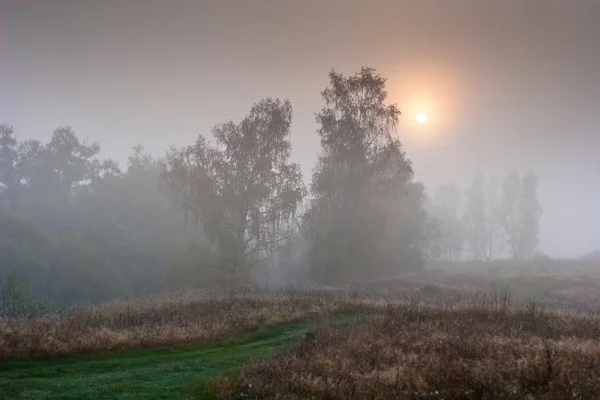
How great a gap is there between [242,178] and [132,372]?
3421 centimetres

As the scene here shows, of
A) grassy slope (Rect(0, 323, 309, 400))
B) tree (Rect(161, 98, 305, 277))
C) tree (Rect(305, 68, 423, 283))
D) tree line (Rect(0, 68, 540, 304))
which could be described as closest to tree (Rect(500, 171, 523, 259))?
tree line (Rect(0, 68, 540, 304))

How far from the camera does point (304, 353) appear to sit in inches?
551

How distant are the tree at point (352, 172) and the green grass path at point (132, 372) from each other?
31341 mm

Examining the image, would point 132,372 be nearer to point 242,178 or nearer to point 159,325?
point 159,325

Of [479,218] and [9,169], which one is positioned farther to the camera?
[479,218]

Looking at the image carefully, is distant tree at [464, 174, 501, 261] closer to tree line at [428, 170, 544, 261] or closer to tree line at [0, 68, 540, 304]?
tree line at [428, 170, 544, 261]

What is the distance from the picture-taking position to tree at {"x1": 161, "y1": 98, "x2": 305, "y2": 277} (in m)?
47.1

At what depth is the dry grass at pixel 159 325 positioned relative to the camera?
51.4 feet

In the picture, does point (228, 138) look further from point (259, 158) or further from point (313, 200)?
point (313, 200)

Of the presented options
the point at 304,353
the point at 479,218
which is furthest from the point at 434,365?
the point at 479,218

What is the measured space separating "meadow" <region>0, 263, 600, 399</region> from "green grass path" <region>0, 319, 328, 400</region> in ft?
0.11

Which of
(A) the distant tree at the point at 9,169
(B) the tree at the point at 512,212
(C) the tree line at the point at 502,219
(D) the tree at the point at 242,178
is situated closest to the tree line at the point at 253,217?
(D) the tree at the point at 242,178

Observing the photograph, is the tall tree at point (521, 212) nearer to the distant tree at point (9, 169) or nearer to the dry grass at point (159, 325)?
the dry grass at point (159, 325)

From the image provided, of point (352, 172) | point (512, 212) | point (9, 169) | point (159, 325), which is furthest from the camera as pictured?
point (512, 212)
